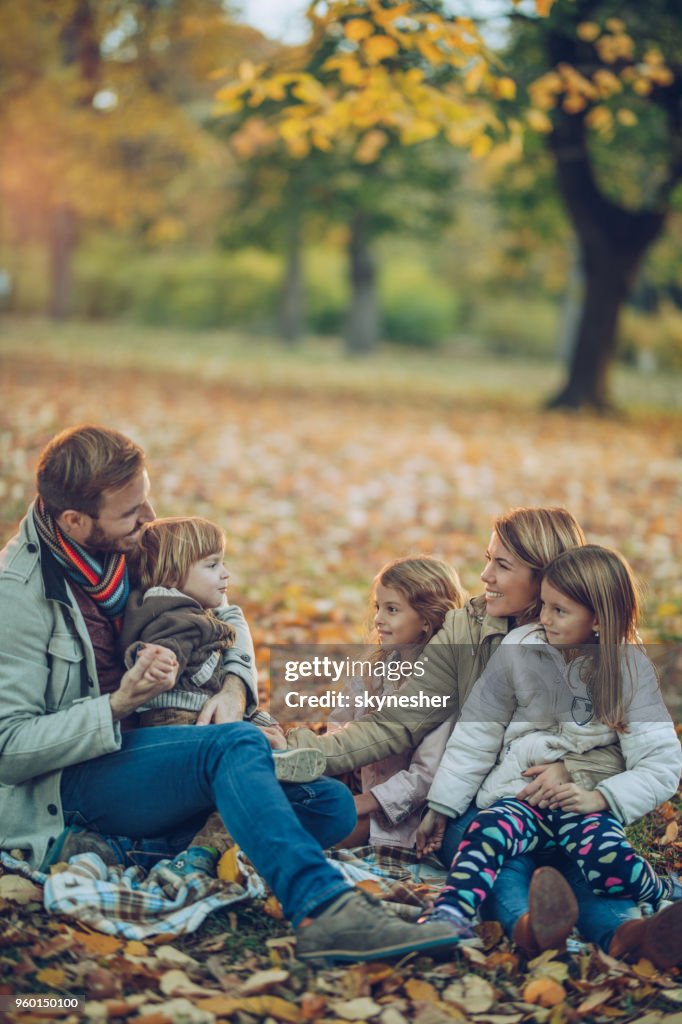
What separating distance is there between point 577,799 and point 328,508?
6069mm

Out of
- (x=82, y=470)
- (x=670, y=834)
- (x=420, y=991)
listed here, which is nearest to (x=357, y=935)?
(x=420, y=991)

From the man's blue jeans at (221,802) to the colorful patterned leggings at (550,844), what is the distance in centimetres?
41

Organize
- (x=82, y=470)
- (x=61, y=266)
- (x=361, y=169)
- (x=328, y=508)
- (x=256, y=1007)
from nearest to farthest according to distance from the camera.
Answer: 1. (x=256, y=1007)
2. (x=82, y=470)
3. (x=328, y=508)
4. (x=361, y=169)
5. (x=61, y=266)

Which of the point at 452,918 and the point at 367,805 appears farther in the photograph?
the point at 367,805

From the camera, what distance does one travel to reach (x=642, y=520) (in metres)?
9.18

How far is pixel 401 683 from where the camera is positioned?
363 centimetres

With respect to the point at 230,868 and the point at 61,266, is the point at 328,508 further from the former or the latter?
the point at 61,266

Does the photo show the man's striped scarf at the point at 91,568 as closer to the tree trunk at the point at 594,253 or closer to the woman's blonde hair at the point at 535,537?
the woman's blonde hair at the point at 535,537

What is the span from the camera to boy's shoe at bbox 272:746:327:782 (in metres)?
3.17

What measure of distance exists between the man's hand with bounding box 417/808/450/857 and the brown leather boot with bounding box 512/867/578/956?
0.58 meters

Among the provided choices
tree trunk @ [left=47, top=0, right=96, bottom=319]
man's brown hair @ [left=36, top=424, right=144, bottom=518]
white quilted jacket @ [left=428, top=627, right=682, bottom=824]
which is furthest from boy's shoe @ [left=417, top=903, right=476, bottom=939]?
tree trunk @ [left=47, top=0, right=96, bottom=319]

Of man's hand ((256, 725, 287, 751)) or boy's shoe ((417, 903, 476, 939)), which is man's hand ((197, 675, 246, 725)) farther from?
boy's shoe ((417, 903, 476, 939))

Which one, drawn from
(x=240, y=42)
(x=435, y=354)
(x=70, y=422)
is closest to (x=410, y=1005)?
(x=70, y=422)

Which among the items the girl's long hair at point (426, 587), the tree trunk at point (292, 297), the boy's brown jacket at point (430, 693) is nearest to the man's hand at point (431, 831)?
the boy's brown jacket at point (430, 693)
